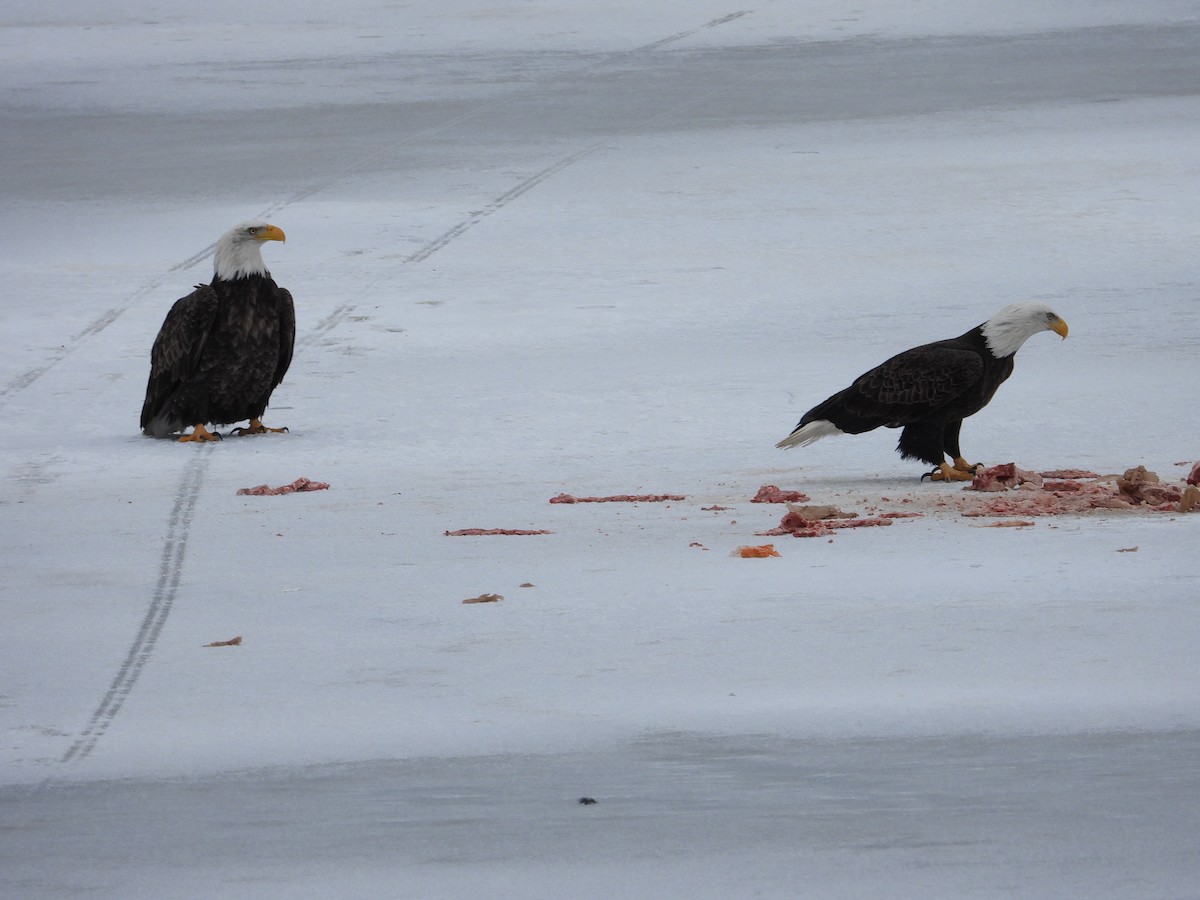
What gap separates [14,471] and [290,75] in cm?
1497

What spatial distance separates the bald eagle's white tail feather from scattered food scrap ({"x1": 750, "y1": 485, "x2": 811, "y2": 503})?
0.57 metres

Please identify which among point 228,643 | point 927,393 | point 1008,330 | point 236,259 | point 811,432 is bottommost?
point 228,643

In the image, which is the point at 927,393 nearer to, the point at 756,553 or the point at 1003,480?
the point at 1003,480

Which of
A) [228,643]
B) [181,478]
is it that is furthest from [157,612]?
[181,478]

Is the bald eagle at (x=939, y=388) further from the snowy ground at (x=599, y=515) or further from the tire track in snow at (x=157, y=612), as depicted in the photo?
the tire track in snow at (x=157, y=612)

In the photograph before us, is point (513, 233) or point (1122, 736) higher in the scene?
point (513, 233)

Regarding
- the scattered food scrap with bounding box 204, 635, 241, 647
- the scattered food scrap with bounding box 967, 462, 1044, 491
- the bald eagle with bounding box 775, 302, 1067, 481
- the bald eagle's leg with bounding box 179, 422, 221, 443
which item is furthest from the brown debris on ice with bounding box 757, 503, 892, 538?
the bald eagle's leg with bounding box 179, 422, 221, 443

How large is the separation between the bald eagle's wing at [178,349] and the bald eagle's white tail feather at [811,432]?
10.1 feet

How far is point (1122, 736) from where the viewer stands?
16.2 feet

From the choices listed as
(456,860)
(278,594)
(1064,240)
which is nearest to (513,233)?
(1064,240)

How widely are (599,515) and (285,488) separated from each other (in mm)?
1518

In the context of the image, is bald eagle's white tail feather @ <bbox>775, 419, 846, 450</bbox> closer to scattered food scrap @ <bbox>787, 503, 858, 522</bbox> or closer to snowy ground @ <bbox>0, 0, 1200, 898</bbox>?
snowy ground @ <bbox>0, 0, 1200, 898</bbox>

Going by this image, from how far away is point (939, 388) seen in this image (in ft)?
27.1

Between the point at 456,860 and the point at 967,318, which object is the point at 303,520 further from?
the point at 967,318
